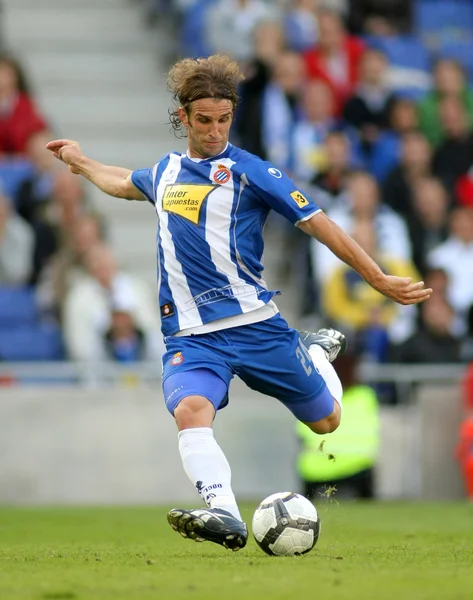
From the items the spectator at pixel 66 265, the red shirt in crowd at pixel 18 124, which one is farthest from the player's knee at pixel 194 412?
the red shirt in crowd at pixel 18 124

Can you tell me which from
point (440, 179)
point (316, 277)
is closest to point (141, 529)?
point (316, 277)

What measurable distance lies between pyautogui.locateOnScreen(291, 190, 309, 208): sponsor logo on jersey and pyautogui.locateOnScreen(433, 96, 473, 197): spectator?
947 cm

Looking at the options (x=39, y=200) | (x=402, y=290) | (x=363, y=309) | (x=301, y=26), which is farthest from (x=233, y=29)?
(x=402, y=290)

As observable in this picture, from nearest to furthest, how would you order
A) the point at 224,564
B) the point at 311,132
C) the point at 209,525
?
the point at 224,564 < the point at 209,525 < the point at 311,132

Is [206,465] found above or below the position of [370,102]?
below

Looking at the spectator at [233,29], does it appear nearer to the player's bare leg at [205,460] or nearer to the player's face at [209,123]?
the player's face at [209,123]

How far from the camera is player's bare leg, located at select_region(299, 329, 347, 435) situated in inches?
292

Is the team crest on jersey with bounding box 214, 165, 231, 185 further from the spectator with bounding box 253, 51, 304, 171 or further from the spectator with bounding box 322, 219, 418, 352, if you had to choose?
the spectator with bounding box 253, 51, 304, 171

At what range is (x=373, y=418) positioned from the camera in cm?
1258

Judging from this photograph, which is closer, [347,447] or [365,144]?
[347,447]

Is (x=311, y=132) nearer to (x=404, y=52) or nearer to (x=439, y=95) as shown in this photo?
(x=439, y=95)

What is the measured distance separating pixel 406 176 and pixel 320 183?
1.22m

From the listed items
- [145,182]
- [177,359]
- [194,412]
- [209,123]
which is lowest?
[194,412]

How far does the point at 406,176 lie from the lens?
15.8 metres
